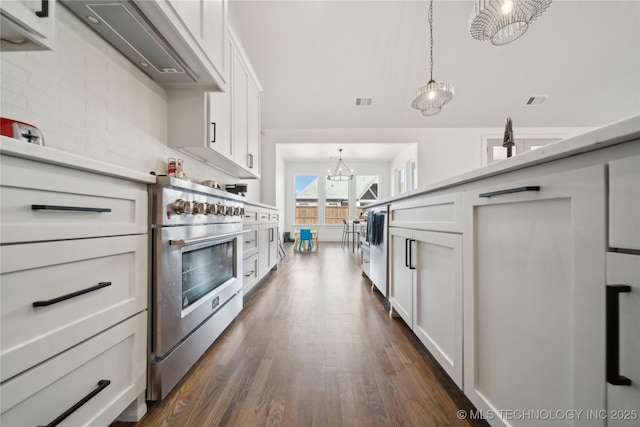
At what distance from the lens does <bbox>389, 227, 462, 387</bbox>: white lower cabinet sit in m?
1.01

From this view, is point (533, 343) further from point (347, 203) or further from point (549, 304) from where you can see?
point (347, 203)

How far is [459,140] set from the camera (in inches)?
223

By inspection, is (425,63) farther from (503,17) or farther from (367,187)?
(367,187)

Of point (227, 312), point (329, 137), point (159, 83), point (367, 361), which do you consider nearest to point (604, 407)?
point (367, 361)

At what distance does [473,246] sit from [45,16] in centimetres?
149

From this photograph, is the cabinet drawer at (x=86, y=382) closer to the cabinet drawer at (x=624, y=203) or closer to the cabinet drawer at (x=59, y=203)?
the cabinet drawer at (x=59, y=203)

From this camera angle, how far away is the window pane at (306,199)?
8.29 m

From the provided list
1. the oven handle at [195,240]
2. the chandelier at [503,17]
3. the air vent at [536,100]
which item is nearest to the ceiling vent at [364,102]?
the chandelier at [503,17]

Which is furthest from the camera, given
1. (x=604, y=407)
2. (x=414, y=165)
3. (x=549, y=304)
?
(x=414, y=165)

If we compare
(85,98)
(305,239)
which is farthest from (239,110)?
(305,239)

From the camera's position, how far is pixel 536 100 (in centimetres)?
505

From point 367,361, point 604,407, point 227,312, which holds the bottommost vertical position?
point 367,361

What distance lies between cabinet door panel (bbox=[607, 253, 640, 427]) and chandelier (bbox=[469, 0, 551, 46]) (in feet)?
7.68

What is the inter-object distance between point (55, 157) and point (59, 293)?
1.17 ft
